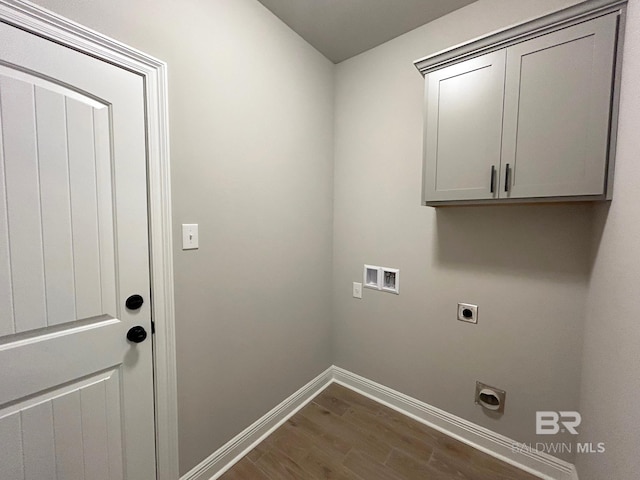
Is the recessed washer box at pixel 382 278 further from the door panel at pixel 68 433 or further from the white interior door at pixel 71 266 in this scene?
the door panel at pixel 68 433

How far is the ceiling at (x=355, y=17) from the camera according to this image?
153 centimetres

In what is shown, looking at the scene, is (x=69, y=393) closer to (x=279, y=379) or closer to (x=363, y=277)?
(x=279, y=379)

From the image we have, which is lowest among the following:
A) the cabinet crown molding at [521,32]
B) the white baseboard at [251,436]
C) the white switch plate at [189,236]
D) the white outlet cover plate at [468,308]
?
the white baseboard at [251,436]

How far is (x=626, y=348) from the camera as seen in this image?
823mm

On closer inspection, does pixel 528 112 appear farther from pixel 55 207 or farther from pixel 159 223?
pixel 55 207

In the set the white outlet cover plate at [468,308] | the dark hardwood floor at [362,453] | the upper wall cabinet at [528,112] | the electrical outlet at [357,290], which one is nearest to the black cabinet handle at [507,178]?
the upper wall cabinet at [528,112]

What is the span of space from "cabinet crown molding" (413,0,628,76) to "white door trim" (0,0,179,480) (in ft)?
4.65

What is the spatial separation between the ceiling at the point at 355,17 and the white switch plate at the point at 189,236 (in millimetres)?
1424

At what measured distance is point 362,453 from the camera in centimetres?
157

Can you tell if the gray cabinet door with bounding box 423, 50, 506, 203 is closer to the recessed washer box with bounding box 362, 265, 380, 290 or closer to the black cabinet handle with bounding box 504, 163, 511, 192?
the black cabinet handle with bounding box 504, 163, 511, 192

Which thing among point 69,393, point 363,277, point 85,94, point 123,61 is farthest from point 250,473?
point 123,61

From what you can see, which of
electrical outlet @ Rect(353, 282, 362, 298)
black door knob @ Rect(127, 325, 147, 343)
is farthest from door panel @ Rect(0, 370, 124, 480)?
electrical outlet @ Rect(353, 282, 362, 298)

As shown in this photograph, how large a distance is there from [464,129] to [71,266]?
6.29ft

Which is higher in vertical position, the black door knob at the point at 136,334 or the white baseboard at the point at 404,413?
the black door knob at the point at 136,334
